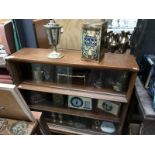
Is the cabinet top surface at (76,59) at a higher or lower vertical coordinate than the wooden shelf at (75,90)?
higher

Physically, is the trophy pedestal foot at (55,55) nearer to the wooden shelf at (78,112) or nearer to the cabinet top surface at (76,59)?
the cabinet top surface at (76,59)

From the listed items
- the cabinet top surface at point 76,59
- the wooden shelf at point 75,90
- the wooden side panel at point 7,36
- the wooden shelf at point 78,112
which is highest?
the wooden side panel at point 7,36

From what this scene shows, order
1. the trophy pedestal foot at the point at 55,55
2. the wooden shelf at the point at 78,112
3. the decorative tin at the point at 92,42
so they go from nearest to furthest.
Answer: the decorative tin at the point at 92,42, the trophy pedestal foot at the point at 55,55, the wooden shelf at the point at 78,112

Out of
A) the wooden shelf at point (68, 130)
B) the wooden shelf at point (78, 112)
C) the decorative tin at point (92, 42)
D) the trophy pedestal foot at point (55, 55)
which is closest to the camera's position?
the decorative tin at point (92, 42)

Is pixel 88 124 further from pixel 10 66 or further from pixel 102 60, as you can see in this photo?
pixel 10 66

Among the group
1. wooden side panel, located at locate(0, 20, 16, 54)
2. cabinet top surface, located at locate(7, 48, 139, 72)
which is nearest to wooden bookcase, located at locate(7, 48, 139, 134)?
cabinet top surface, located at locate(7, 48, 139, 72)

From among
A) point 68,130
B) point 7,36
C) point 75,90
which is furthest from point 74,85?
point 7,36

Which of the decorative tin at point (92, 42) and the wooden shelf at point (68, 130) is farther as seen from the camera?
the wooden shelf at point (68, 130)

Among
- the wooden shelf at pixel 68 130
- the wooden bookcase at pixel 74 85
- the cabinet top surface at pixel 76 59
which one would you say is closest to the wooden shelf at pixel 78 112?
the wooden bookcase at pixel 74 85

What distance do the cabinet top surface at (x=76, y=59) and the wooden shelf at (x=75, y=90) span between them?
0.24m

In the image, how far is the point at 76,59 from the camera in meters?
1.12

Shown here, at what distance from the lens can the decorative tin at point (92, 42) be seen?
98 centimetres
